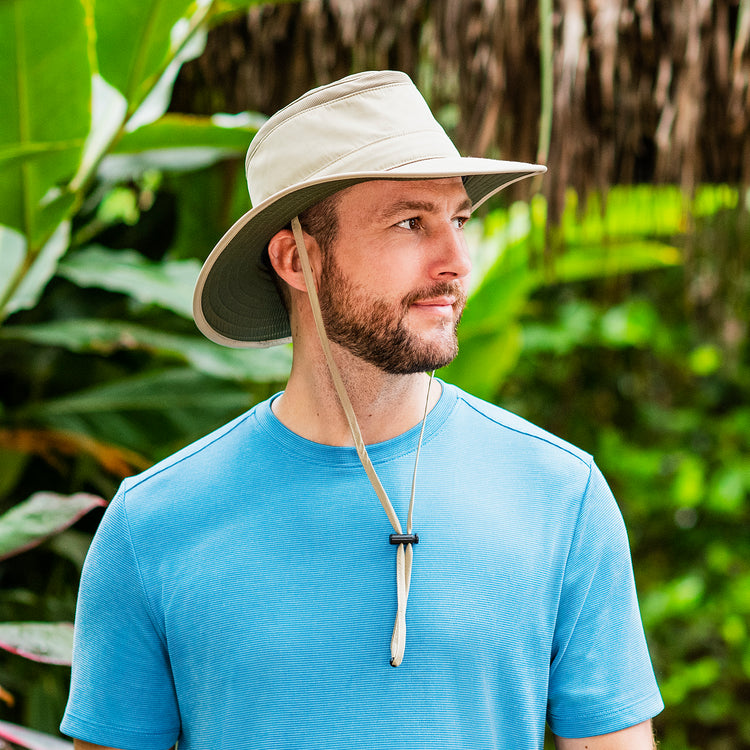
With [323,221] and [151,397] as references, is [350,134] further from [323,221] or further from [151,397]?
[151,397]

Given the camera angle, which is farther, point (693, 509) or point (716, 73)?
point (693, 509)

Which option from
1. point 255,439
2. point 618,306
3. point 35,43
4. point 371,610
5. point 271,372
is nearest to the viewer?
point 371,610

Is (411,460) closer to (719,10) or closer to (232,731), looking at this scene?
(232,731)

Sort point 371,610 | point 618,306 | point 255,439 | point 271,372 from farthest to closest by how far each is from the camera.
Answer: point 618,306
point 271,372
point 255,439
point 371,610

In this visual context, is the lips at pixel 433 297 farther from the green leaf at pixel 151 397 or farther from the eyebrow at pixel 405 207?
the green leaf at pixel 151 397

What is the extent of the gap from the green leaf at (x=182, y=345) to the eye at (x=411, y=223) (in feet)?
2.96

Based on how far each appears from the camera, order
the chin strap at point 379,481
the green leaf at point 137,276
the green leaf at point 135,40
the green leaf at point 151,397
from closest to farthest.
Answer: the chin strap at point 379,481
the green leaf at point 135,40
the green leaf at point 137,276
the green leaf at point 151,397

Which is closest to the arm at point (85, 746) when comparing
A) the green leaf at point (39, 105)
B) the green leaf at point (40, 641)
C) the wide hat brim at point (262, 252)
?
the green leaf at point (40, 641)

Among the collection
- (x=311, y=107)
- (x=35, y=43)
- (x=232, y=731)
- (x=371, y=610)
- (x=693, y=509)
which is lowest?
(x=693, y=509)

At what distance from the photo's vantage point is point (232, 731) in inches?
40.3

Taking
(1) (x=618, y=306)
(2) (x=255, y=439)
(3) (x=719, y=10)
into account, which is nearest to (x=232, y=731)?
(2) (x=255, y=439)

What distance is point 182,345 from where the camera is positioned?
197 cm

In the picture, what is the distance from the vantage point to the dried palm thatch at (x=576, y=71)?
1.90m

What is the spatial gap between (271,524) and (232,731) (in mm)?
234
